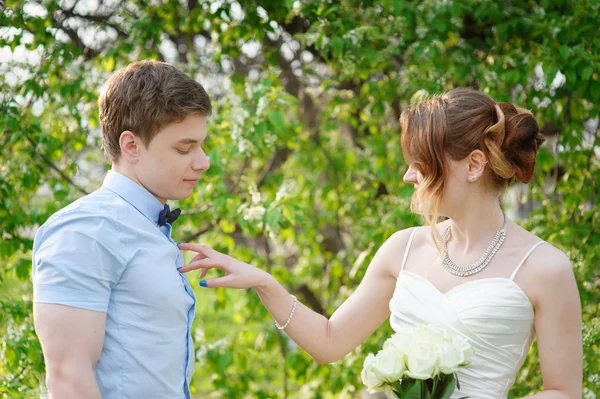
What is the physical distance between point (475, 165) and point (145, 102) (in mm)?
1155

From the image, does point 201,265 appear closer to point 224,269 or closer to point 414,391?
point 224,269

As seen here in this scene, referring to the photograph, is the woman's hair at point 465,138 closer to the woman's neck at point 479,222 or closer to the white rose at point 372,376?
the woman's neck at point 479,222

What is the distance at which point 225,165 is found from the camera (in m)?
4.15

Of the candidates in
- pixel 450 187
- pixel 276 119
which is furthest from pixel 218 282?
pixel 276 119

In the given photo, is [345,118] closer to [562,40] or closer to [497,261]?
[562,40]

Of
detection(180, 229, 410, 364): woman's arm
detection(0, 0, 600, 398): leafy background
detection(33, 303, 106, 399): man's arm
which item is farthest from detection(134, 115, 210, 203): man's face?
detection(0, 0, 600, 398): leafy background

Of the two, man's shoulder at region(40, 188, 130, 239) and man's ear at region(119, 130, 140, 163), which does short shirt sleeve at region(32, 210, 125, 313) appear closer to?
man's shoulder at region(40, 188, 130, 239)

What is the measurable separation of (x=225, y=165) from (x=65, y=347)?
2436 millimetres

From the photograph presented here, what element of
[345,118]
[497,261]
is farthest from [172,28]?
[497,261]

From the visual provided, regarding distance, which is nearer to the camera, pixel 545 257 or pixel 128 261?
pixel 128 261

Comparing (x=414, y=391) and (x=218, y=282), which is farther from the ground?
(x=218, y=282)

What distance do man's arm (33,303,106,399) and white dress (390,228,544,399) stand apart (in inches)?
Result: 47.5

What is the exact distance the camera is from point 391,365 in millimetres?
1973

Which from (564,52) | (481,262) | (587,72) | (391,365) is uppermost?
(564,52)
